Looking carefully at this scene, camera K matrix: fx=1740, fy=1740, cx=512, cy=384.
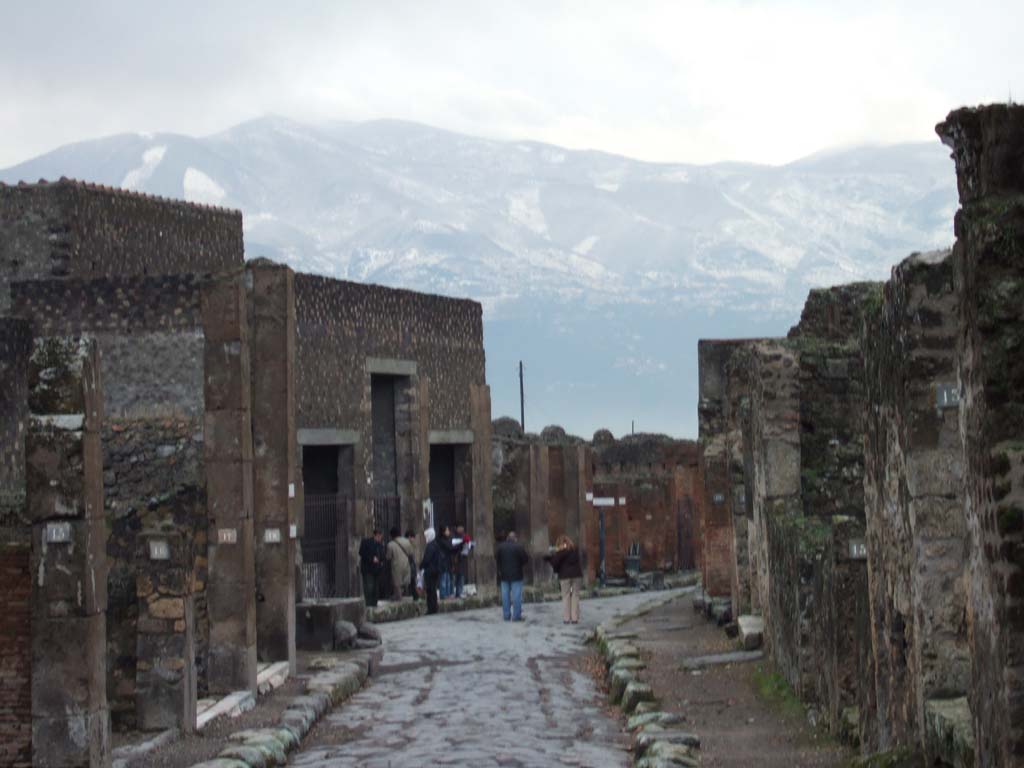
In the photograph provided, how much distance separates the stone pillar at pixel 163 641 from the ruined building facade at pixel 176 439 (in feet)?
0.05

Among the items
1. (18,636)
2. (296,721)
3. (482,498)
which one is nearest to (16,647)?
(18,636)

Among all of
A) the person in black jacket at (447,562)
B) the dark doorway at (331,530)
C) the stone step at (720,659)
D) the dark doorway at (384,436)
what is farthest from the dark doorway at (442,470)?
the stone step at (720,659)

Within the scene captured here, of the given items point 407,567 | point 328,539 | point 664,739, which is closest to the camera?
point 664,739

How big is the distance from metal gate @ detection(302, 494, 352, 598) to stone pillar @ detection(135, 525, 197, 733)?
47.0ft

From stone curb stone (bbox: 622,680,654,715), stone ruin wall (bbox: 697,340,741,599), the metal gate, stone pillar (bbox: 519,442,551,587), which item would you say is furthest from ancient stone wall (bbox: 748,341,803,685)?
stone pillar (bbox: 519,442,551,587)

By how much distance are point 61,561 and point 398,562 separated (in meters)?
16.1

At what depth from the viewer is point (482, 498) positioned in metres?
29.4

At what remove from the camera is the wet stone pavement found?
1131 cm

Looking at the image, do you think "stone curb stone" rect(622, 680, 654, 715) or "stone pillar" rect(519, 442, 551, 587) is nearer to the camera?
"stone curb stone" rect(622, 680, 654, 715)

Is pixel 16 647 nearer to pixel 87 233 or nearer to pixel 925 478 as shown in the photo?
pixel 925 478

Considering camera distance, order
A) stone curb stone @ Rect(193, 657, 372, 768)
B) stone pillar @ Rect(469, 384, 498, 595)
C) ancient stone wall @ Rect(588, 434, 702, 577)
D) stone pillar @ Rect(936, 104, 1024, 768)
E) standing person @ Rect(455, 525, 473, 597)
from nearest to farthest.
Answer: stone pillar @ Rect(936, 104, 1024, 768)
stone curb stone @ Rect(193, 657, 372, 768)
standing person @ Rect(455, 525, 473, 597)
stone pillar @ Rect(469, 384, 498, 595)
ancient stone wall @ Rect(588, 434, 702, 577)

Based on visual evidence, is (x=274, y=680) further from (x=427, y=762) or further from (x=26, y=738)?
(x=26, y=738)

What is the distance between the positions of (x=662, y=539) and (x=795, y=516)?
22.3 metres

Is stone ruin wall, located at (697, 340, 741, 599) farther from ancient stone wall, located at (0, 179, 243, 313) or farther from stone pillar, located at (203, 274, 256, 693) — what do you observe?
ancient stone wall, located at (0, 179, 243, 313)
